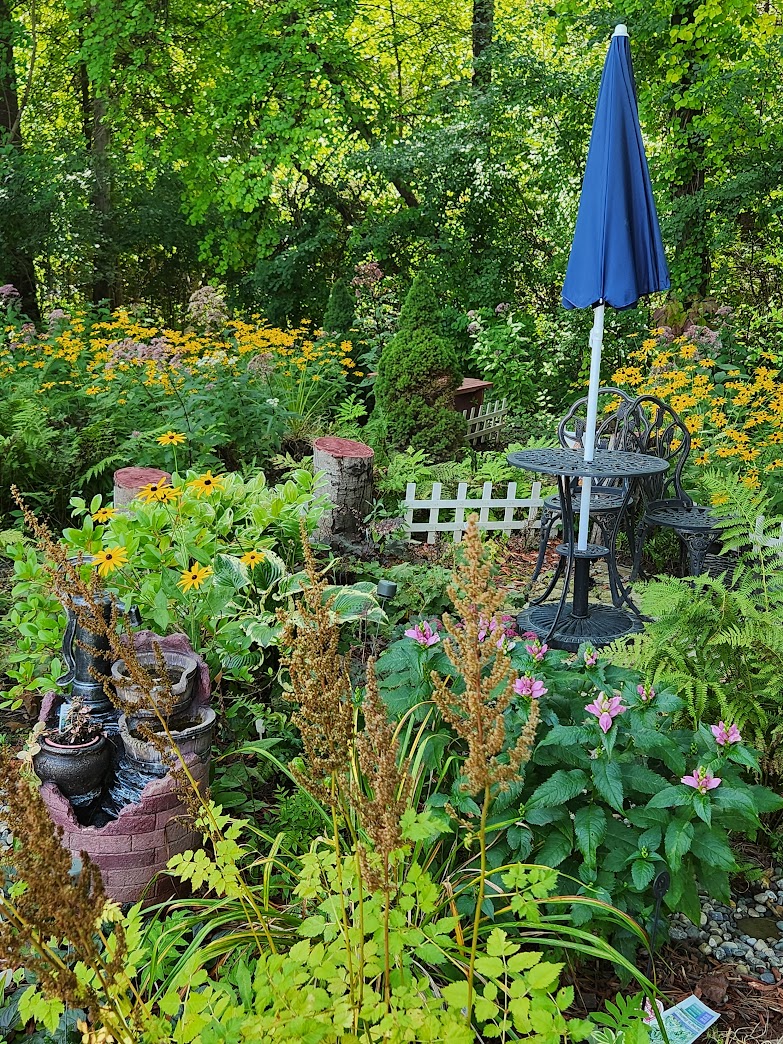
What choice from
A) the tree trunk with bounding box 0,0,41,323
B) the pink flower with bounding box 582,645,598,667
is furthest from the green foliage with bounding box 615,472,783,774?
the tree trunk with bounding box 0,0,41,323

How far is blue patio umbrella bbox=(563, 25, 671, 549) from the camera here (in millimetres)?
3730

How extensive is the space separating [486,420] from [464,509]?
2.19 m

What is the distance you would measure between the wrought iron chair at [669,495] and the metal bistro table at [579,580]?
1.22 feet

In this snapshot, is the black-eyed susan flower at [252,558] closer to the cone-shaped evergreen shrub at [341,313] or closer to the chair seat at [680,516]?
the chair seat at [680,516]

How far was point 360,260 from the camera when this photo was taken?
10148mm

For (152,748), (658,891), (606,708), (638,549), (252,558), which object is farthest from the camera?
(638,549)

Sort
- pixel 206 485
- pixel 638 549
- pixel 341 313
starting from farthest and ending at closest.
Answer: pixel 341 313 < pixel 638 549 < pixel 206 485

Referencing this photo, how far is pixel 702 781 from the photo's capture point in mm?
1902

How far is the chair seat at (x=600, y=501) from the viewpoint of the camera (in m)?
4.50

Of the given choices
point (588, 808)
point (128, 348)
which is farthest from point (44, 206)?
point (588, 808)

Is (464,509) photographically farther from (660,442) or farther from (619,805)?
(619,805)

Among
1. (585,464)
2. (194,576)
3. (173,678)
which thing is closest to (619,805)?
(173,678)

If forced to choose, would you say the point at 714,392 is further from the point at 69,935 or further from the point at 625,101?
the point at 69,935

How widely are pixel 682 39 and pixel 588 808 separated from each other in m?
7.81
